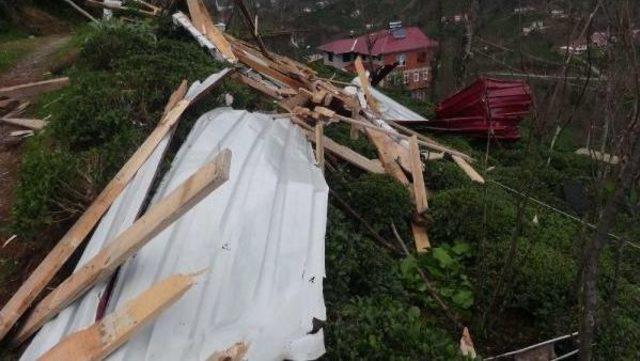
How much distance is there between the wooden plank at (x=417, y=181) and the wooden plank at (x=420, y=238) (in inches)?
7.3

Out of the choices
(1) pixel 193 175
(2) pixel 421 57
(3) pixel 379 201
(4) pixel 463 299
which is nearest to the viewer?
(1) pixel 193 175

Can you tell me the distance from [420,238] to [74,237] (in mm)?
3467

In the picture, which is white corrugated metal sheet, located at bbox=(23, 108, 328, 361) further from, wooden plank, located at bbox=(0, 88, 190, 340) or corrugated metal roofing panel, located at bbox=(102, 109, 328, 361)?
wooden plank, located at bbox=(0, 88, 190, 340)

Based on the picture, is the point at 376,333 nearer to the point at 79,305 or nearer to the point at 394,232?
the point at 79,305

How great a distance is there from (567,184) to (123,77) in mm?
7244

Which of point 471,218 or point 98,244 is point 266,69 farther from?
point 98,244

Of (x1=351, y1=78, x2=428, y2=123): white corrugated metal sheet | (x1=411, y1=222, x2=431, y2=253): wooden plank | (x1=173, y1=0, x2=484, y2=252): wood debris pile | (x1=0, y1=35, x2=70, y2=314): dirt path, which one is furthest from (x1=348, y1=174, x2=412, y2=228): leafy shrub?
(x1=351, y1=78, x2=428, y2=123): white corrugated metal sheet

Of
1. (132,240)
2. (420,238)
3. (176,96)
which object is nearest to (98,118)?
(176,96)

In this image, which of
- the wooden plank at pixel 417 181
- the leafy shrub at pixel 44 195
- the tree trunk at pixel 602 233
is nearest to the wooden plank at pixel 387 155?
the wooden plank at pixel 417 181

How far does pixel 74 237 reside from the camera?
372 cm

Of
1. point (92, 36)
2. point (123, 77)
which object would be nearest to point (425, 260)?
point (123, 77)

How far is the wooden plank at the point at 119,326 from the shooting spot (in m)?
2.34

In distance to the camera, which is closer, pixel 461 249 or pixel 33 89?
pixel 461 249

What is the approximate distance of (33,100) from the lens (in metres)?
8.12
